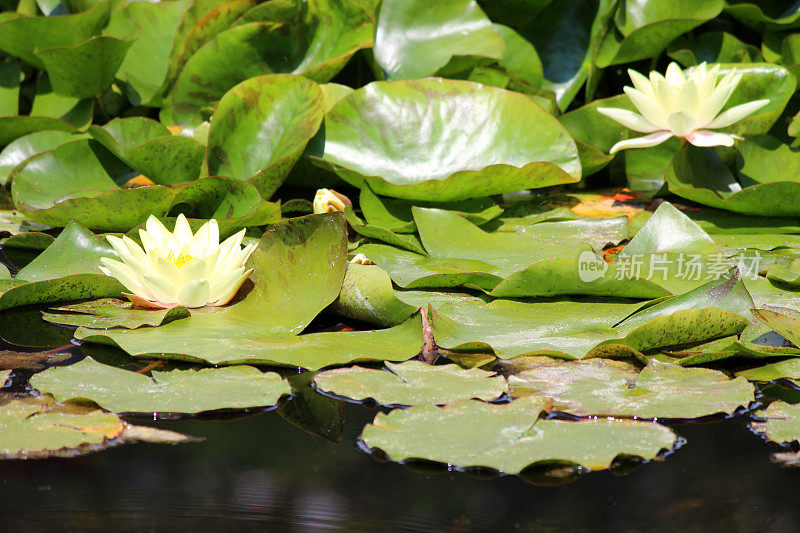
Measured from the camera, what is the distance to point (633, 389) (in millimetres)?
1143

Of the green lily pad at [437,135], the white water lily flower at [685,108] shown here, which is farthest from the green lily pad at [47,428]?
the white water lily flower at [685,108]

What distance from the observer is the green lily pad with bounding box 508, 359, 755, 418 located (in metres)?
1.08

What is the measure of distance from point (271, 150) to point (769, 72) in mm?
1358

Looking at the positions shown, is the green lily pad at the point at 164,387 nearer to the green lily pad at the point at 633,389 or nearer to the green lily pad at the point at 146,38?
the green lily pad at the point at 633,389

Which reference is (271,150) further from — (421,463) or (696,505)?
(696,505)

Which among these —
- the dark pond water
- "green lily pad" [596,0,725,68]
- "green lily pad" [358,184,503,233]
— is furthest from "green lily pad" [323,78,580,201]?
the dark pond water

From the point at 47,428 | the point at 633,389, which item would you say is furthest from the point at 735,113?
the point at 47,428

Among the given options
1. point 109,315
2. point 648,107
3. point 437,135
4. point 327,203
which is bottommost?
point 109,315

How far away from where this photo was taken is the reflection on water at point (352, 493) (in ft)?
2.83

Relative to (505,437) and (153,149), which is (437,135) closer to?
(153,149)

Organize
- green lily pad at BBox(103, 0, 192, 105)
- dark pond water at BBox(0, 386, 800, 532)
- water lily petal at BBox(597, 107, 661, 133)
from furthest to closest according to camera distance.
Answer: green lily pad at BBox(103, 0, 192, 105), water lily petal at BBox(597, 107, 661, 133), dark pond water at BBox(0, 386, 800, 532)

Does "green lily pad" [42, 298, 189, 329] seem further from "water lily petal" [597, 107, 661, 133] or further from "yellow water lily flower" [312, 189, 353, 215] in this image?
"water lily petal" [597, 107, 661, 133]

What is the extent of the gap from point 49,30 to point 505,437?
6.53ft

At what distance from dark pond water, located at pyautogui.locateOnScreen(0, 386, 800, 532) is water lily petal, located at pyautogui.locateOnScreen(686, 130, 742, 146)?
1.02m
